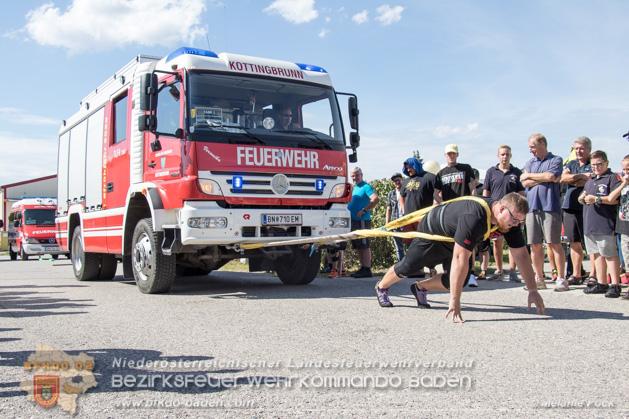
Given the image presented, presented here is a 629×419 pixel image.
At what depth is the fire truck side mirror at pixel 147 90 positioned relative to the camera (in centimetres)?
771

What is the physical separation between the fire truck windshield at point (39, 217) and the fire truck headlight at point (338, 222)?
2156cm

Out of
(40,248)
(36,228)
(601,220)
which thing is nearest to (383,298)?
(601,220)

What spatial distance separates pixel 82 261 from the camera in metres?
11.6

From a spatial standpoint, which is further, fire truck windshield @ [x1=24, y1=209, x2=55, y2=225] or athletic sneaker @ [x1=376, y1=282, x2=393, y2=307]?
fire truck windshield @ [x1=24, y1=209, x2=55, y2=225]

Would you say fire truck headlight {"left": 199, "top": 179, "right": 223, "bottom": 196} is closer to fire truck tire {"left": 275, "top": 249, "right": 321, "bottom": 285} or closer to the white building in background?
fire truck tire {"left": 275, "top": 249, "right": 321, "bottom": 285}

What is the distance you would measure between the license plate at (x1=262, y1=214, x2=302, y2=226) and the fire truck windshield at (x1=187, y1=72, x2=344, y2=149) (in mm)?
1003

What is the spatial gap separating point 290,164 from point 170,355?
409cm

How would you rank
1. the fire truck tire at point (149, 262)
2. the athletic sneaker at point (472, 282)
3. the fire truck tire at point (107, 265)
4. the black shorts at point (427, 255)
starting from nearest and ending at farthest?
the black shorts at point (427, 255) < the fire truck tire at point (149, 262) < the athletic sneaker at point (472, 282) < the fire truck tire at point (107, 265)

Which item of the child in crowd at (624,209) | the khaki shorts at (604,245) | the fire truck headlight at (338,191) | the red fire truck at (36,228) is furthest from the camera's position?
the red fire truck at (36,228)

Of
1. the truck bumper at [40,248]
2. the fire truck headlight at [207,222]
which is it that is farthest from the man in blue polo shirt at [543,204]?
the truck bumper at [40,248]

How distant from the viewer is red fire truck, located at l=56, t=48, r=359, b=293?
760cm

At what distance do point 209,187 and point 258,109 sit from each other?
1400 millimetres

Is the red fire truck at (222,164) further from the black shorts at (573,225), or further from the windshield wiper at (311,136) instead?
the black shorts at (573,225)

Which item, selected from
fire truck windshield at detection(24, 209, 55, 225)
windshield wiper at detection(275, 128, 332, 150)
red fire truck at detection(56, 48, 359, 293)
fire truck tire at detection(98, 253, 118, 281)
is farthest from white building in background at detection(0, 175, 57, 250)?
windshield wiper at detection(275, 128, 332, 150)
